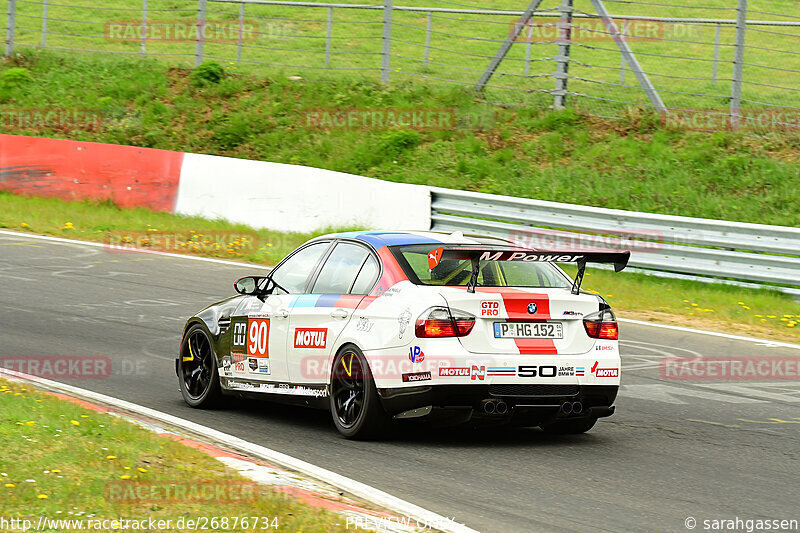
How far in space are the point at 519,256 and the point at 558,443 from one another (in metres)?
1.41

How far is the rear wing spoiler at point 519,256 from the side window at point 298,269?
1.37 metres

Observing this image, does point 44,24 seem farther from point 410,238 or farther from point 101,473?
point 101,473

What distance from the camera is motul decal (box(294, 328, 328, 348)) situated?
797cm

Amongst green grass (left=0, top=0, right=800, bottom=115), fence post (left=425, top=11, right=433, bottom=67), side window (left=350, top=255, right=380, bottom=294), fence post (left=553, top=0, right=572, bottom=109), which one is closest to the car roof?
side window (left=350, top=255, right=380, bottom=294)

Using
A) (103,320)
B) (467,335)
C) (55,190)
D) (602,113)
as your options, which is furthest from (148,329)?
(602,113)

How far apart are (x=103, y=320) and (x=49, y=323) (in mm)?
608

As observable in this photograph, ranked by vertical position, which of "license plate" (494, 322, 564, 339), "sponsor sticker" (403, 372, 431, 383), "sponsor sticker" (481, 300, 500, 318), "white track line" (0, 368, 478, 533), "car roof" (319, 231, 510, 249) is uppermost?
"car roof" (319, 231, 510, 249)

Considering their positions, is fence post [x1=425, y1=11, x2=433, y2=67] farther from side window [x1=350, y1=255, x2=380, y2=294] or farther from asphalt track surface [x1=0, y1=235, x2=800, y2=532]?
side window [x1=350, y1=255, x2=380, y2=294]

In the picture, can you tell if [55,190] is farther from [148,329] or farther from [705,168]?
[705,168]

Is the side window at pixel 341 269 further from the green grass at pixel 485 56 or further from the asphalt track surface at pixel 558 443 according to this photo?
the green grass at pixel 485 56

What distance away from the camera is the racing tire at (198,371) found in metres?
8.95

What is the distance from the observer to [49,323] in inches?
474

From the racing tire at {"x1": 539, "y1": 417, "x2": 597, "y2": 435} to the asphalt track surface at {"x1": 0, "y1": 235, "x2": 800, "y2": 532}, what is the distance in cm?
8
